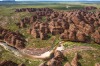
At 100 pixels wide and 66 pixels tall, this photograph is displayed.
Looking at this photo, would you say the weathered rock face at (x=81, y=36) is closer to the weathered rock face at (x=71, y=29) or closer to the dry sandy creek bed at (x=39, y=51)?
the weathered rock face at (x=71, y=29)

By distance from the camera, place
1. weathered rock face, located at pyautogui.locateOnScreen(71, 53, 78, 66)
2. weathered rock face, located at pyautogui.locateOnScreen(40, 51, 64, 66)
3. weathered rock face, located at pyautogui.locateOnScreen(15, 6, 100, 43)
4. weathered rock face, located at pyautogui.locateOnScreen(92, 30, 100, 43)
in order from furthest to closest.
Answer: weathered rock face, located at pyautogui.locateOnScreen(15, 6, 100, 43) → weathered rock face, located at pyautogui.locateOnScreen(92, 30, 100, 43) → weathered rock face, located at pyautogui.locateOnScreen(40, 51, 64, 66) → weathered rock face, located at pyautogui.locateOnScreen(71, 53, 78, 66)

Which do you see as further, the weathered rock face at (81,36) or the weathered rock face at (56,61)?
the weathered rock face at (81,36)

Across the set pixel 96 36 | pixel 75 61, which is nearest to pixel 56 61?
pixel 75 61

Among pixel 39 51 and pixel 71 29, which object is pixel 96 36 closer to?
pixel 71 29

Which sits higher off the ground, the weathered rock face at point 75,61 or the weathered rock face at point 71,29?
the weathered rock face at point 71,29

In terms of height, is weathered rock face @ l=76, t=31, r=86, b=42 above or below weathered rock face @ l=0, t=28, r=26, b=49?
above

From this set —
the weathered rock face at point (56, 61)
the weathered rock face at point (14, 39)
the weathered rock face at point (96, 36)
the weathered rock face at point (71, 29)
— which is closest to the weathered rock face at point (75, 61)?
the weathered rock face at point (56, 61)

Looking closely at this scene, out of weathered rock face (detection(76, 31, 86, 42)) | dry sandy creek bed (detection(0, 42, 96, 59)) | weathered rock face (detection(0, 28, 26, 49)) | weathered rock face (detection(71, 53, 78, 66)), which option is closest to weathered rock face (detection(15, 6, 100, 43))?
weathered rock face (detection(76, 31, 86, 42))

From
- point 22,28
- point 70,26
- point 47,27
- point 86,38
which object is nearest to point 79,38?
point 86,38

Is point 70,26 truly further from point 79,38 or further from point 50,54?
point 50,54

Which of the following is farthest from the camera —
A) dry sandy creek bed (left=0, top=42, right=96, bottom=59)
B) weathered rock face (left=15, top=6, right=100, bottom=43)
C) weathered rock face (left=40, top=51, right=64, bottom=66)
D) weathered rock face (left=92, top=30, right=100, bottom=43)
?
weathered rock face (left=15, top=6, right=100, bottom=43)

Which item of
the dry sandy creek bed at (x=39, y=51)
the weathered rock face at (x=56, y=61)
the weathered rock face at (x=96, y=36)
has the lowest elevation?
the dry sandy creek bed at (x=39, y=51)

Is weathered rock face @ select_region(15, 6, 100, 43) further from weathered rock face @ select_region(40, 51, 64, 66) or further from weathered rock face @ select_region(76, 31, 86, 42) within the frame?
weathered rock face @ select_region(40, 51, 64, 66)
